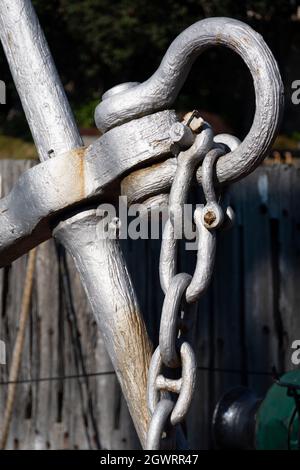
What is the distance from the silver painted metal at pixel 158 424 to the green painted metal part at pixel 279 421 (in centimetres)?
153

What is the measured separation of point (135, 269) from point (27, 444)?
3.33ft

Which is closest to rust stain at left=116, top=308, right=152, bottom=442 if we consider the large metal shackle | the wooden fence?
the large metal shackle

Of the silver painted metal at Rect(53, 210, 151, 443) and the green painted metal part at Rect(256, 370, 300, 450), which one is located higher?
the silver painted metal at Rect(53, 210, 151, 443)

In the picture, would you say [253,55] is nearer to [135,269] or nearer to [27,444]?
[135,269]

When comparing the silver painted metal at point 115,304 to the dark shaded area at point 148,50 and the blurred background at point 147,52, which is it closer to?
the blurred background at point 147,52

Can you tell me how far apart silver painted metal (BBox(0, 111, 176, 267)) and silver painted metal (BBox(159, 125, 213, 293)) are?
59 millimetres

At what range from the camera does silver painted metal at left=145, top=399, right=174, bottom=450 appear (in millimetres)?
1591

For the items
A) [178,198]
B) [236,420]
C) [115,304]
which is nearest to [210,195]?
[178,198]

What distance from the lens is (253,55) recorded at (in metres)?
1.69

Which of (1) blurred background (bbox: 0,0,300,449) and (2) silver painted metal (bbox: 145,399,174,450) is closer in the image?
(2) silver painted metal (bbox: 145,399,174,450)

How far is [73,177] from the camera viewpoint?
1.91m

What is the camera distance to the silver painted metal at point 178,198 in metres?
1.72

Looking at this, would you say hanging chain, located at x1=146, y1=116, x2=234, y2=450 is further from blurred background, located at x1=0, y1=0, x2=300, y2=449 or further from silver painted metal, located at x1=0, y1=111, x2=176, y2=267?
blurred background, located at x1=0, y1=0, x2=300, y2=449
